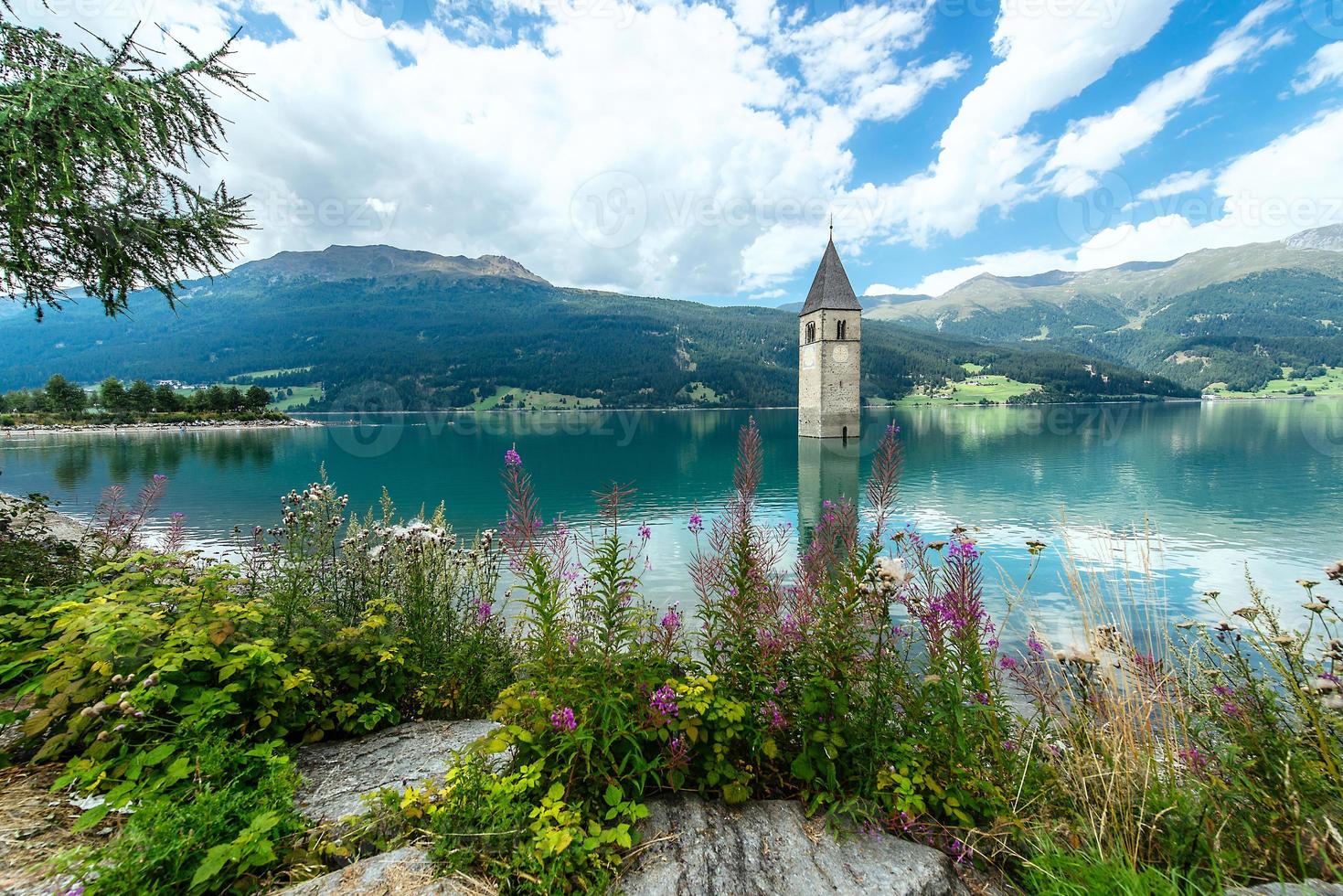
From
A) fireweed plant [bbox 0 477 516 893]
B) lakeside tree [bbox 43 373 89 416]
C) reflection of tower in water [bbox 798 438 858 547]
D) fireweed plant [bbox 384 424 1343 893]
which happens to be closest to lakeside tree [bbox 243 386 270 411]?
lakeside tree [bbox 43 373 89 416]

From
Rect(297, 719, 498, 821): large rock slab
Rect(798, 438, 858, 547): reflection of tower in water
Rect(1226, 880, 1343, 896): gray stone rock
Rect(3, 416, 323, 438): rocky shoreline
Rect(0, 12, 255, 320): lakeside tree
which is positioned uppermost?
Rect(0, 12, 255, 320): lakeside tree

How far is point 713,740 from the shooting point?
3.28 m

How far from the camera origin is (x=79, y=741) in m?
3.14

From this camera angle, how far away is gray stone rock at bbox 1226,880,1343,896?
7.18 ft

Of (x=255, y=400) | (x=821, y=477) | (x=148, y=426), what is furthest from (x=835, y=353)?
(x=148, y=426)

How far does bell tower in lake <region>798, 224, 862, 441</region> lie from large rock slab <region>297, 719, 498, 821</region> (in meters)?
62.3

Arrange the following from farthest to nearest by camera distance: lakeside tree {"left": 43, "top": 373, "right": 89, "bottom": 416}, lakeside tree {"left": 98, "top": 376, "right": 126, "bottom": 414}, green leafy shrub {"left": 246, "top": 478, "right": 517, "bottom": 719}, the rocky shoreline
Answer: lakeside tree {"left": 98, "top": 376, "right": 126, "bottom": 414} < lakeside tree {"left": 43, "top": 373, "right": 89, "bottom": 416} < the rocky shoreline < green leafy shrub {"left": 246, "top": 478, "right": 517, "bottom": 719}

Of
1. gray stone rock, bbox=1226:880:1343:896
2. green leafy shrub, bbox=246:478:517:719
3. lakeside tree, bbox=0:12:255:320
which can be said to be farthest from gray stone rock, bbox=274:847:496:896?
lakeside tree, bbox=0:12:255:320

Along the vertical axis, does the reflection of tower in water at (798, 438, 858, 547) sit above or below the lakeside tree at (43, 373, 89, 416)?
below

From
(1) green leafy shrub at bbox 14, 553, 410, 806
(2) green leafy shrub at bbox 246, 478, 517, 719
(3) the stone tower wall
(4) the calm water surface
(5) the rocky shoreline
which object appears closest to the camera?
(1) green leafy shrub at bbox 14, 553, 410, 806

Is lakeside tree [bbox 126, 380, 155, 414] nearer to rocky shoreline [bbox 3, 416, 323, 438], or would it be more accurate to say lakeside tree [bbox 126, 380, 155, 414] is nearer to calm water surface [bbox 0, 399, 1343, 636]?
rocky shoreline [bbox 3, 416, 323, 438]

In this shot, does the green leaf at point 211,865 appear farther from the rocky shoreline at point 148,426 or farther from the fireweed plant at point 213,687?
the rocky shoreline at point 148,426

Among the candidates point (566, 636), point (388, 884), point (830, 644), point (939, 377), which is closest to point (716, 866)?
point (830, 644)

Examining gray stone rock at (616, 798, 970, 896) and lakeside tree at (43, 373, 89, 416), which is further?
lakeside tree at (43, 373, 89, 416)
